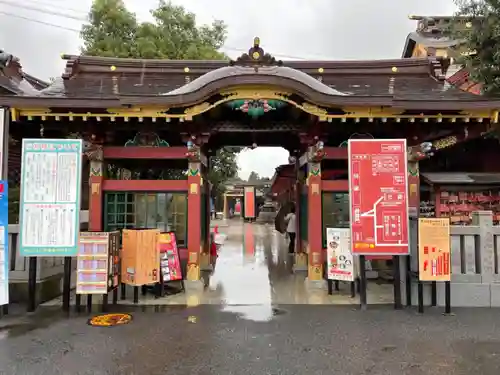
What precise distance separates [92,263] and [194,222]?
2.75m

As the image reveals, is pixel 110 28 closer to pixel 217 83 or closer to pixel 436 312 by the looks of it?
pixel 217 83

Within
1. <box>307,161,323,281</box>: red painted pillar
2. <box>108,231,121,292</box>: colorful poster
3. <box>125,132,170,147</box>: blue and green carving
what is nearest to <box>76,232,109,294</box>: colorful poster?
<box>108,231,121,292</box>: colorful poster

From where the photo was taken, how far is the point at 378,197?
733cm

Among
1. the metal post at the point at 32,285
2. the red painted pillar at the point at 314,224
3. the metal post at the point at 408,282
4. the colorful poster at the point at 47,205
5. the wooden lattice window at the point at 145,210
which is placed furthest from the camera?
the wooden lattice window at the point at 145,210

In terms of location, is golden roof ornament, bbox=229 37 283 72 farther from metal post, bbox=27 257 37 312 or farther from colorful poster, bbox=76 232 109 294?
metal post, bbox=27 257 37 312

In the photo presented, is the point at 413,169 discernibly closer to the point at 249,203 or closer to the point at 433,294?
the point at 433,294

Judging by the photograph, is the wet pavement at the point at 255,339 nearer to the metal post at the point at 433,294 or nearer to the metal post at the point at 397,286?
the metal post at the point at 397,286

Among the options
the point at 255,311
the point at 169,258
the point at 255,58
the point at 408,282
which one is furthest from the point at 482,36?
the point at 169,258

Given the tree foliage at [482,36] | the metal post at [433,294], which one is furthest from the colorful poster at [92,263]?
the tree foliage at [482,36]

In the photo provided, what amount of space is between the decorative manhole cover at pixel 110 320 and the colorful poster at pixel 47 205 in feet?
3.99

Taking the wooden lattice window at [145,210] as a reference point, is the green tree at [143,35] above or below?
above

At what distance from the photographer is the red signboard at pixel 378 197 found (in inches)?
286

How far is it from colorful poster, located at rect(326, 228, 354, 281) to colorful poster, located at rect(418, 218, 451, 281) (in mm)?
1488

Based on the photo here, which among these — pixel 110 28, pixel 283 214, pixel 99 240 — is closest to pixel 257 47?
pixel 99 240
